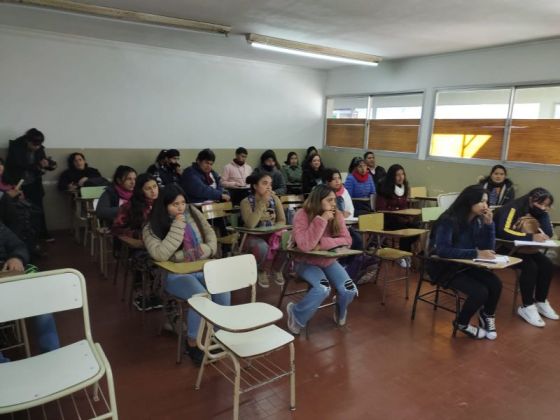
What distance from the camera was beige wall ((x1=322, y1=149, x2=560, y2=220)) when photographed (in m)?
5.22

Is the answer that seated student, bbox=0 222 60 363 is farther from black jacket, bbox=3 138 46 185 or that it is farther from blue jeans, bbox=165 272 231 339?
black jacket, bbox=3 138 46 185

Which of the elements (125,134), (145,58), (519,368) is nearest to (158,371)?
(519,368)

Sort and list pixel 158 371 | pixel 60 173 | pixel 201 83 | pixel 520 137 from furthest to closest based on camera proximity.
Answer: pixel 201 83 < pixel 60 173 < pixel 520 137 < pixel 158 371

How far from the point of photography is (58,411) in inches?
86.7

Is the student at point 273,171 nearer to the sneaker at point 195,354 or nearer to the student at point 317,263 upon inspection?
the student at point 317,263

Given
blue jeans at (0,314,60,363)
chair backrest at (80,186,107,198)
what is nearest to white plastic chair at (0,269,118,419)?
blue jeans at (0,314,60,363)

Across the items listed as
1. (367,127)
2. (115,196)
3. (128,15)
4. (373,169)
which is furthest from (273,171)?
(128,15)

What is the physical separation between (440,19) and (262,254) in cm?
311

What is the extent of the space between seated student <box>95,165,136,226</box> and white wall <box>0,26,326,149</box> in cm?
247

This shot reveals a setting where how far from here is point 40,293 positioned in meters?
1.86

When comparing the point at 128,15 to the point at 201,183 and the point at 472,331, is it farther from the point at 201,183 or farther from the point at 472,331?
the point at 472,331

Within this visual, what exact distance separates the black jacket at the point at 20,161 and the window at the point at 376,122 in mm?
5411

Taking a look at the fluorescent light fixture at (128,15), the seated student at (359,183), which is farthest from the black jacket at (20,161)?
the seated student at (359,183)

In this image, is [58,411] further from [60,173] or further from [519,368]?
[60,173]
